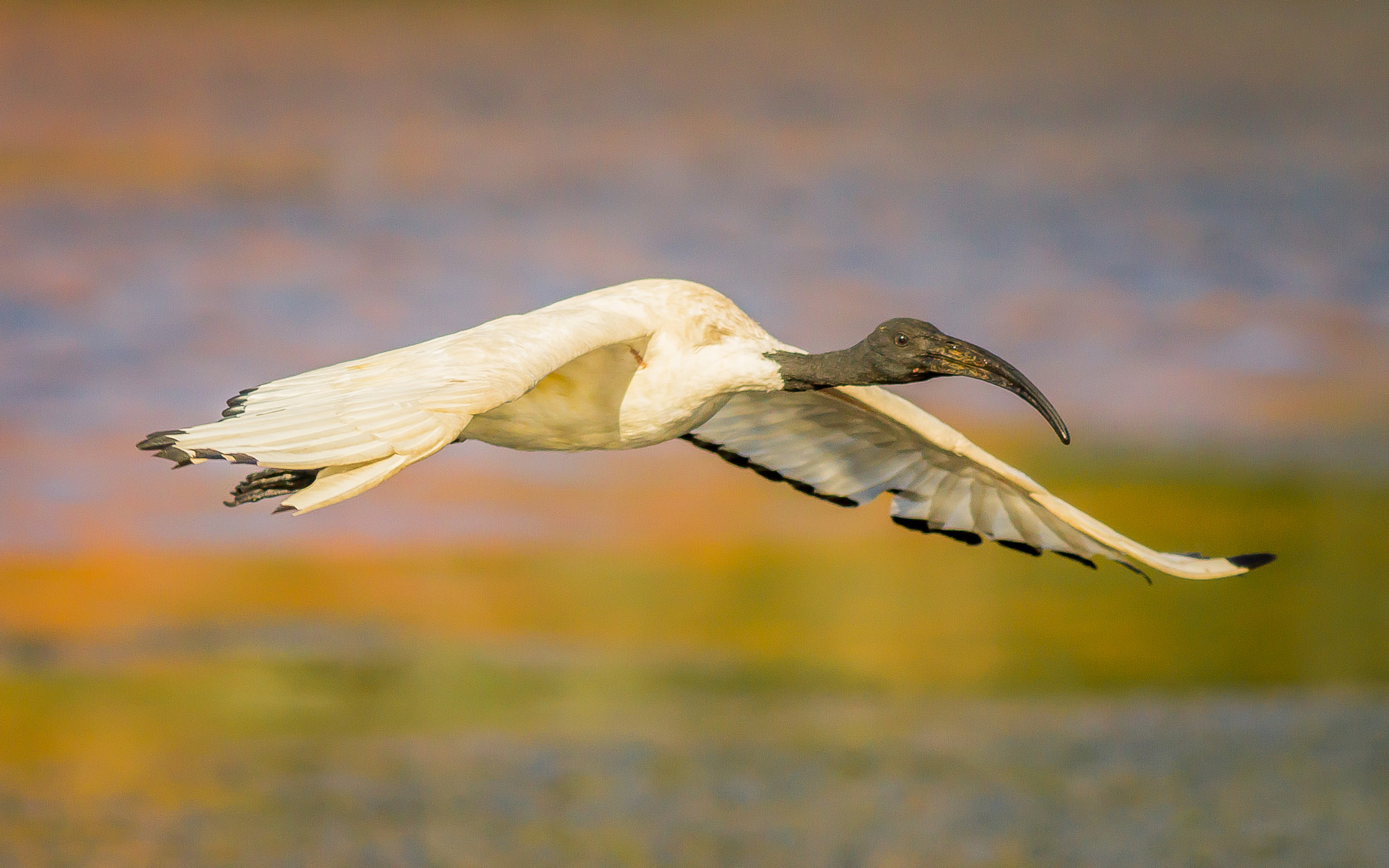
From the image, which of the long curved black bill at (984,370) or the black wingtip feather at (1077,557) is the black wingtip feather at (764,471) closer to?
the black wingtip feather at (1077,557)

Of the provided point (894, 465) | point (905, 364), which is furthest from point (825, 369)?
point (894, 465)

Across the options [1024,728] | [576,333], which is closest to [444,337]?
[576,333]

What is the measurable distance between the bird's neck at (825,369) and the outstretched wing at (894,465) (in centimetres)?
94

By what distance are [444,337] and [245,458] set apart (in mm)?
1503

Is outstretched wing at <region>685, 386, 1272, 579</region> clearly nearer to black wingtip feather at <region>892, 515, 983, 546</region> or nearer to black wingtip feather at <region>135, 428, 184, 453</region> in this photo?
black wingtip feather at <region>892, 515, 983, 546</region>

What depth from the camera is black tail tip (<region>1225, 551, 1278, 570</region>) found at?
6883 mm

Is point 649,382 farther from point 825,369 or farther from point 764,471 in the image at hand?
point 764,471

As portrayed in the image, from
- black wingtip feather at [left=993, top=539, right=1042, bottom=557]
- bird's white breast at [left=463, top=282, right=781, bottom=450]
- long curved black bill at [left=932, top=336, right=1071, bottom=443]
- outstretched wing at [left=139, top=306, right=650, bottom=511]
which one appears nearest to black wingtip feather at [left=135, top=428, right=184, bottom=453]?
outstretched wing at [left=139, top=306, right=650, bottom=511]

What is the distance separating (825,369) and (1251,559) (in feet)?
8.75

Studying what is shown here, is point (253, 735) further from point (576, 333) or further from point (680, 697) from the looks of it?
point (576, 333)

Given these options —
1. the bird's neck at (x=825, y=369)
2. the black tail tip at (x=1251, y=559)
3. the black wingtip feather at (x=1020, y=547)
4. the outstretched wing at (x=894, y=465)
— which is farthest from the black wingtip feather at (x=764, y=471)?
the black tail tip at (x=1251, y=559)

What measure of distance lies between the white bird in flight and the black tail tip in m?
0.01

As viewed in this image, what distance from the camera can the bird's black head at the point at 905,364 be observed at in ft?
19.6

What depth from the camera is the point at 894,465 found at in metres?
7.96
